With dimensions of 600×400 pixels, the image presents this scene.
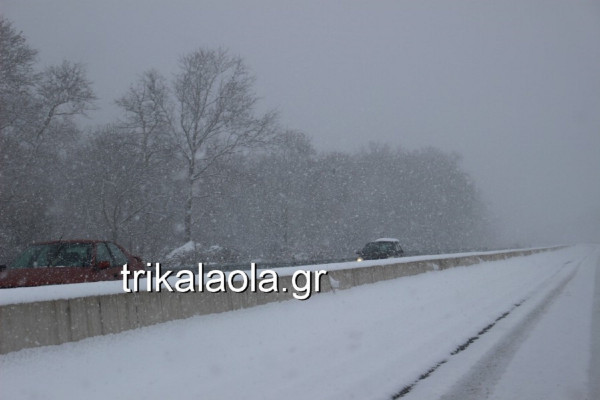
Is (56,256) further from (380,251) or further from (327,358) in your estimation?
(380,251)

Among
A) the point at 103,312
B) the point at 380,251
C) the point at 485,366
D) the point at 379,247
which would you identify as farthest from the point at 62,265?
the point at 379,247

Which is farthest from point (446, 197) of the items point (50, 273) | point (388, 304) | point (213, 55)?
point (50, 273)

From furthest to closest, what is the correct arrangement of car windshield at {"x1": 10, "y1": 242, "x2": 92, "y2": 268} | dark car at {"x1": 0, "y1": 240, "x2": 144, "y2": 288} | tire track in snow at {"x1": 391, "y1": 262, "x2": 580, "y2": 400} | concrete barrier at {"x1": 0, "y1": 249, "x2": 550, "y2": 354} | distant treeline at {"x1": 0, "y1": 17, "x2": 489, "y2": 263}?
distant treeline at {"x1": 0, "y1": 17, "x2": 489, "y2": 263}
car windshield at {"x1": 10, "y1": 242, "x2": 92, "y2": 268}
dark car at {"x1": 0, "y1": 240, "x2": 144, "y2": 288}
concrete barrier at {"x1": 0, "y1": 249, "x2": 550, "y2": 354}
tire track in snow at {"x1": 391, "y1": 262, "x2": 580, "y2": 400}

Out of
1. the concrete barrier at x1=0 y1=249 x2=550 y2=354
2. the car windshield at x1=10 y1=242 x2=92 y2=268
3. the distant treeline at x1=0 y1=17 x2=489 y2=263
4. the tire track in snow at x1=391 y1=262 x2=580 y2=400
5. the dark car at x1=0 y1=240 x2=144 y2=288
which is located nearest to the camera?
the tire track in snow at x1=391 y1=262 x2=580 y2=400

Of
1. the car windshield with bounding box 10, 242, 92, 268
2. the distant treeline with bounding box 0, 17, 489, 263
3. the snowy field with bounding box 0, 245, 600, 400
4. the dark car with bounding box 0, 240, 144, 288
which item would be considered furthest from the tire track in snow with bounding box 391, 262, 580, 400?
the distant treeline with bounding box 0, 17, 489, 263

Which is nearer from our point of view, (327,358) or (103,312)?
(327,358)

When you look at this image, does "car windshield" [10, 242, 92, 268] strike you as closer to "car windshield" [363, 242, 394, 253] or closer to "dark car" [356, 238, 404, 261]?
"dark car" [356, 238, 404, 261]

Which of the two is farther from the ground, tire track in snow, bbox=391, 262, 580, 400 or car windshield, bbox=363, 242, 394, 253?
car windshield, bbox=363, 242, 394, 253

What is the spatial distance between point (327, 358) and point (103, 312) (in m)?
3.28

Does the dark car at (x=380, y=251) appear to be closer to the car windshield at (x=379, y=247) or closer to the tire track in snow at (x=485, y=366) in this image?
the car windshield at (x=379, y=247)

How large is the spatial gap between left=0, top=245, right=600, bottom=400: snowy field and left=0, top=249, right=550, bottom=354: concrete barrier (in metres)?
0.15

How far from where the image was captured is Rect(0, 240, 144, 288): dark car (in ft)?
32.3

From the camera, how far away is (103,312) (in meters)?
7.72

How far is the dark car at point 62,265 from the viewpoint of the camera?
32.3 ft
